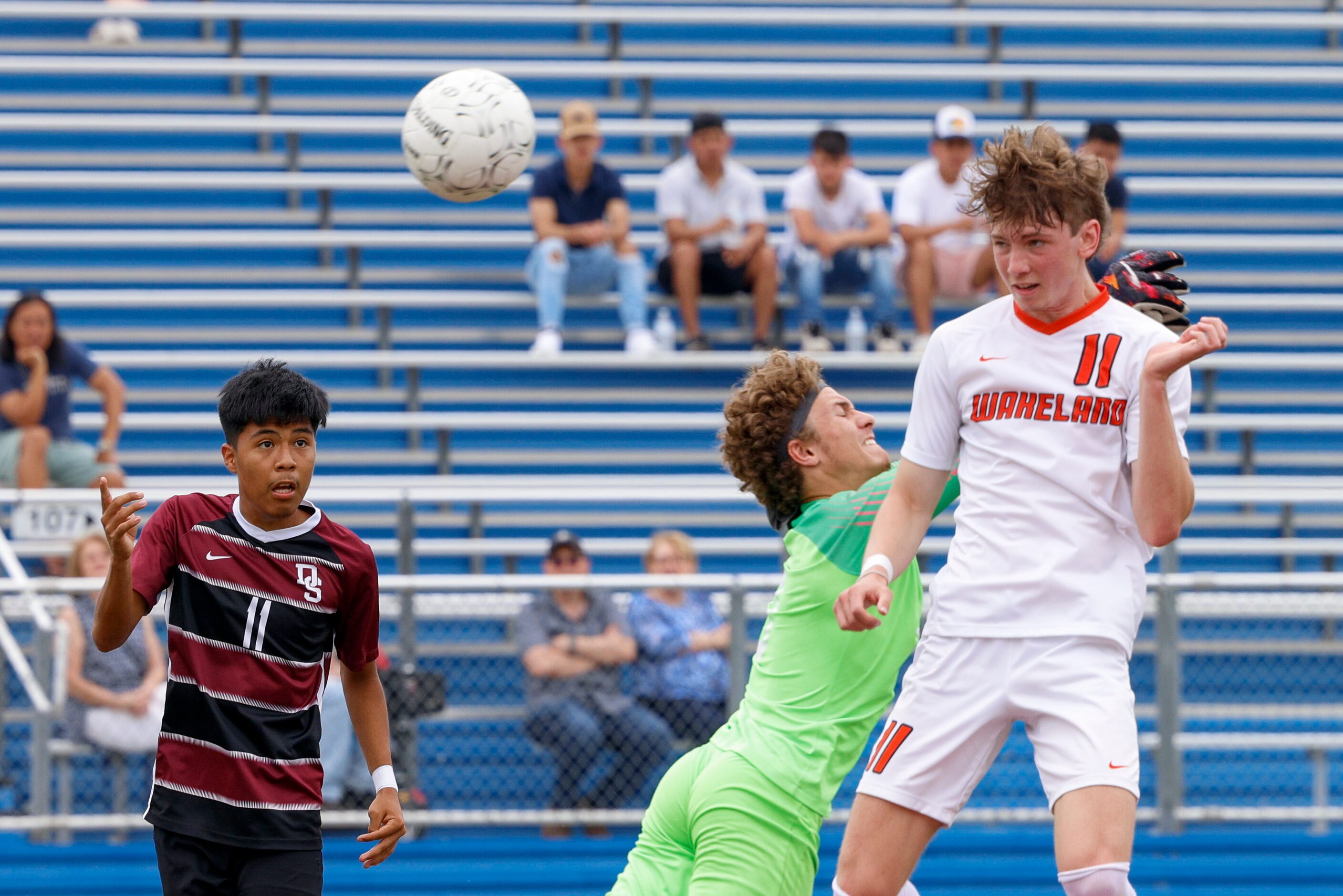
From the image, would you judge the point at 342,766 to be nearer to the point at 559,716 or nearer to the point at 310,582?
the point at 559,716

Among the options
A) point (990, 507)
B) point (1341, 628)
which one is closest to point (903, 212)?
point (1341, 628)

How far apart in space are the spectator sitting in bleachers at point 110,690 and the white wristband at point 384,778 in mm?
3095

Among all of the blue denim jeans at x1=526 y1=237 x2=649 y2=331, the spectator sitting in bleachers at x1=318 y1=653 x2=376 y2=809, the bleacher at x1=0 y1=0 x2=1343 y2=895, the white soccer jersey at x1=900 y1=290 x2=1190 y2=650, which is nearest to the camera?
the white soccer jersey at x1=900 y1=290 x2=1190 y2=650

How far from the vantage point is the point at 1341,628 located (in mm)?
7848

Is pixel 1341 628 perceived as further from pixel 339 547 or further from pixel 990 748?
pixel 339 547

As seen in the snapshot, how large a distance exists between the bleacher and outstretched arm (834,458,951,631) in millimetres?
3512

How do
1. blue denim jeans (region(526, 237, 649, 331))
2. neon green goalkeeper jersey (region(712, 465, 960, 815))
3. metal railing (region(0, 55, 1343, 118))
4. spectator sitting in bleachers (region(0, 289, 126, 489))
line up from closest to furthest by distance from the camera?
1. neon green goalkeeper jersey (region(712, 465, 960, 815))
2. spectator sitting in bleachers (region(0, 289, 126, 489))
3. blue denim jeans (region(526, 237, 649, 331))
4. metal railing (region(0, 55, 1343, 118))

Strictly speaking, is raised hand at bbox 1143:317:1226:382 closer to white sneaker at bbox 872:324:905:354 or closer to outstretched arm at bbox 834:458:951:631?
outstretched arm at bbox 834:458:951:631

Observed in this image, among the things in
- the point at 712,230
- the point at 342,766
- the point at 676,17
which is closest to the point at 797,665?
the point at 342,766

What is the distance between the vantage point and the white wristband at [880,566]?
3121 millimetres

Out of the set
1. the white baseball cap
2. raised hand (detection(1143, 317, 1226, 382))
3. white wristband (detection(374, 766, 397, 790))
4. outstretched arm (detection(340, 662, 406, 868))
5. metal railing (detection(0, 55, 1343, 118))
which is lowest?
white wristband (detection(374, 766, 397, 790))

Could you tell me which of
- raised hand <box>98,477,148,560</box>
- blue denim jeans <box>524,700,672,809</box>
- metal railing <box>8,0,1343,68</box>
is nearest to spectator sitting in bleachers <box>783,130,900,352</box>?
metal railing <box>8,0,1343,68</box>

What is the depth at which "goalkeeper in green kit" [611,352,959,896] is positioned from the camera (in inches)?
127

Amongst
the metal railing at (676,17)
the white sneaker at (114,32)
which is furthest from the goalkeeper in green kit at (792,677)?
the white sneaker at (114,32)
